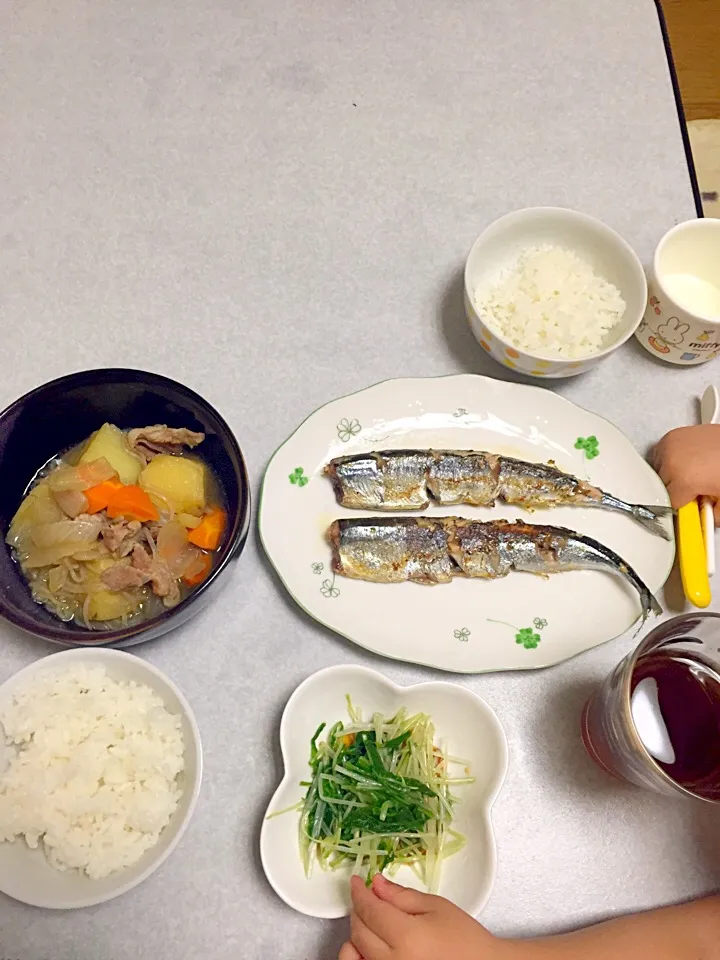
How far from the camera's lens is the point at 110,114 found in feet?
5.82

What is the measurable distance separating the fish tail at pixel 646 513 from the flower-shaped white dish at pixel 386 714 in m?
0.49

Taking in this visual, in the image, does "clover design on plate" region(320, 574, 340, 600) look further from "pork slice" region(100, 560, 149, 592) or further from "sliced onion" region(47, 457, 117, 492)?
"sliced onion" region(47, 457, 117, 492)

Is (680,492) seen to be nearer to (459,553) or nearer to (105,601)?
(459,553)

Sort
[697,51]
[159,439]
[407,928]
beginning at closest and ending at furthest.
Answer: [407,928] < [159,439] < [697,51]

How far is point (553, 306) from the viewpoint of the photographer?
5.00ft

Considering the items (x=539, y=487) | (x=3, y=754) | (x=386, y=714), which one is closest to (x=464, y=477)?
(x=539, y=487)

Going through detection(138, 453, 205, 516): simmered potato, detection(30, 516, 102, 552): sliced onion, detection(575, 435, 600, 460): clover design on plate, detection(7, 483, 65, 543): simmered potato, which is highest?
detection(7, 483, 65, 543): simmered potato

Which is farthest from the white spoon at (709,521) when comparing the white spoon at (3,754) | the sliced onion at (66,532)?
the white spoon at (3,754)

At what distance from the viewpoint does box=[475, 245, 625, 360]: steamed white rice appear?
4.95ft

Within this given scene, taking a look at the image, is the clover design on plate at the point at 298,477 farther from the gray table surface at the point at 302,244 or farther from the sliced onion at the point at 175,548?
the sliced onion at the point at 175,548

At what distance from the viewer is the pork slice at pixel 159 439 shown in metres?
1.38

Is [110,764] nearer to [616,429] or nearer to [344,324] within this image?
[344,324]

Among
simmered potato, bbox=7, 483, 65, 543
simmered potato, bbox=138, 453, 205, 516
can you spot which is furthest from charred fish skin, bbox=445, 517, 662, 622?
simmered potato, bbox=7, 483, 65, 543

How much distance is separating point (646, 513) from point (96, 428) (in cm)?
106
